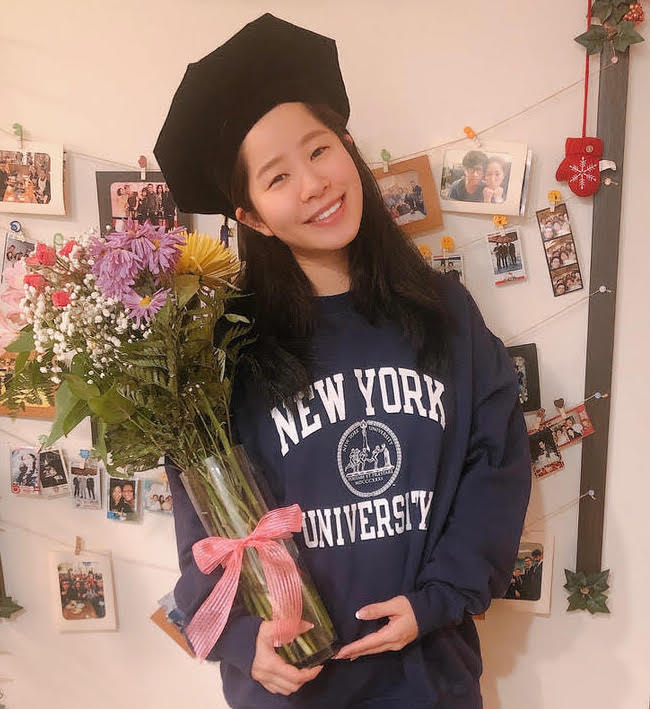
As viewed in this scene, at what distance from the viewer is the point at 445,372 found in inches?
39.3

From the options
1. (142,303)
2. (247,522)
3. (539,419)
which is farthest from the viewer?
(539,419)

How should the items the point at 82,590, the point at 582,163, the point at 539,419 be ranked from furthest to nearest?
the point at 82,590, the point at 539,419, the point at 582,163

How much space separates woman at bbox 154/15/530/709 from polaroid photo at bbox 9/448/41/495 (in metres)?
0.44

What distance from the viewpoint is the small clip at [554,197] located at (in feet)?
3.67

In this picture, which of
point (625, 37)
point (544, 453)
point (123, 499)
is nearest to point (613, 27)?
point (625, 37)

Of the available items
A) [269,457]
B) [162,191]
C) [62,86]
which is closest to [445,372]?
[269,457]

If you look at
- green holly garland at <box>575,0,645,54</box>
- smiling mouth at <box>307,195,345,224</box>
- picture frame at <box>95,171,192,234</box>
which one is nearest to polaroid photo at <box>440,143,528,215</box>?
green holly garland at <box>575,0,645,54</box>

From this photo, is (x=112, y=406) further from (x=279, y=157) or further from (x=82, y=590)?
(x=82, y=590)

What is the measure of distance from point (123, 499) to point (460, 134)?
40.7 inches

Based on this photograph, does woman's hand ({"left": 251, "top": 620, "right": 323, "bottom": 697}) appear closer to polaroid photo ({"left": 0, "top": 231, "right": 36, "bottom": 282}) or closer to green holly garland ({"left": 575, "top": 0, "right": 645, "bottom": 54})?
polaroid photo ({"left": 0, "top": 231, "right": 36, "bottom": 282})

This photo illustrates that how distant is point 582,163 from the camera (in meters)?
1.08

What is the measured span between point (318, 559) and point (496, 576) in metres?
0.31

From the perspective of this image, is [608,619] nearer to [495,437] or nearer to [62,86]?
[495,437]

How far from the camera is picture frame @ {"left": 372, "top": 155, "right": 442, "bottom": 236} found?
1.13 metres
